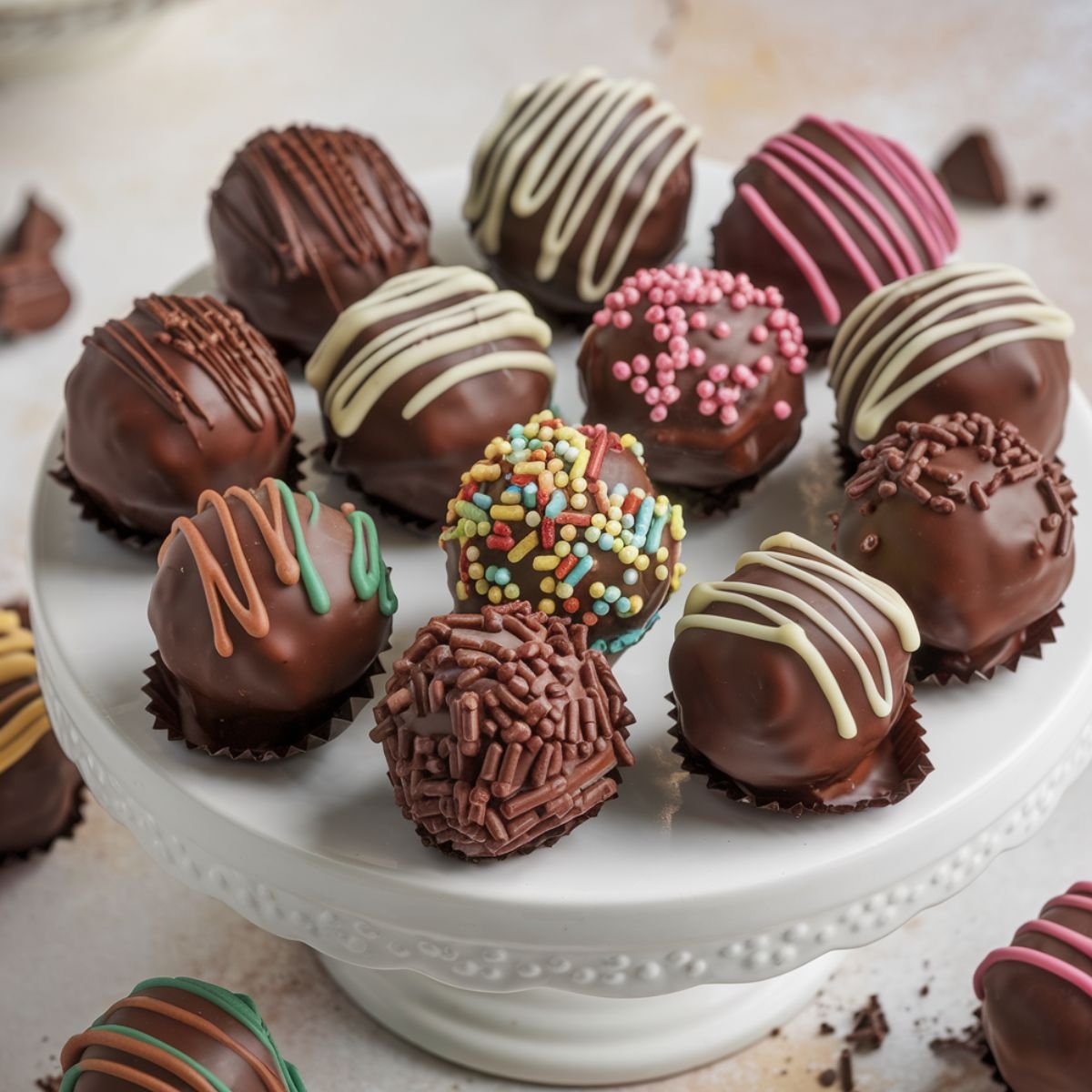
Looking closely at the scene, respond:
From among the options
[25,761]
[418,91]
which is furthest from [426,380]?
[418,91]

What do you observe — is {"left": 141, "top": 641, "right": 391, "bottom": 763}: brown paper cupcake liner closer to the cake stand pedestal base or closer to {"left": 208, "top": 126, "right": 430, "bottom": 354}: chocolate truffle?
the cake stand pedestal base

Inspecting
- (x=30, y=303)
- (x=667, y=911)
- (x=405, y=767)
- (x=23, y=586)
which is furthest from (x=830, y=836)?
(x=30, y=303)

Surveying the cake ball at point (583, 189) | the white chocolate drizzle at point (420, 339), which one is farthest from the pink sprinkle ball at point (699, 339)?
the cake ball at point (583, 189)

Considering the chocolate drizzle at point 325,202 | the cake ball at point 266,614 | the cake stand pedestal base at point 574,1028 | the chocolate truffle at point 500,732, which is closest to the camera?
the chocolate truffle at point 500,732

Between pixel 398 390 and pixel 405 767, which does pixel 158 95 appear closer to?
pixel 398 390

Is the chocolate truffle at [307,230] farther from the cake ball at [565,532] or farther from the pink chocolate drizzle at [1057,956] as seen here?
the pink chocolate drizzle at [1057,956]

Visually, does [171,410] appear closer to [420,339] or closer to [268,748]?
[420,339]

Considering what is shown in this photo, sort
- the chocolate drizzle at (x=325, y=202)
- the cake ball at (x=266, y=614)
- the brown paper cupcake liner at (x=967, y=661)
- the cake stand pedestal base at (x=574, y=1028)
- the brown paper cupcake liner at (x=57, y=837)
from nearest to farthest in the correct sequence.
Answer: the cake ball at (x=266, y=614) → the brown paper cupcake liner at (x=967, y=661) → the cake stand pedestal base at (x=574, y=1028) → the chocolate drizzle at (x=325, y=202) → the brown paper cupcake liner at (x=57, y=837)
